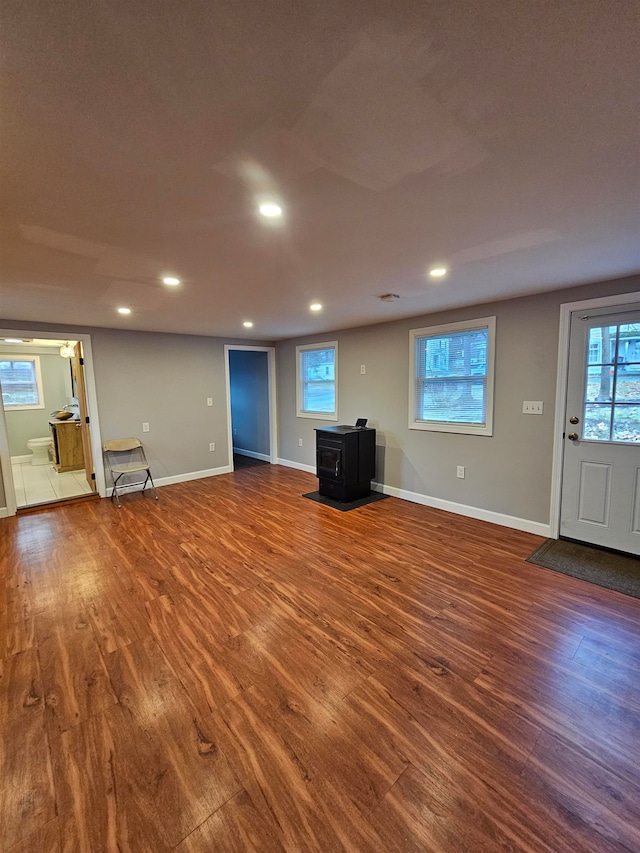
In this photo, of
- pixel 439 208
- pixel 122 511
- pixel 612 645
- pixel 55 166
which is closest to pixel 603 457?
pixel 612 645

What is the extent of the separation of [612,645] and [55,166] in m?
3.52

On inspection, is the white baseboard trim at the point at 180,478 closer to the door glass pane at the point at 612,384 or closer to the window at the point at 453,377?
the window at the point at 453,377

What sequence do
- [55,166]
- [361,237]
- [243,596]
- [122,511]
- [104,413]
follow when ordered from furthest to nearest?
1. [104,413]
2. [122,511]
3. [243,596]
4. [361,237]
5. [55,166]

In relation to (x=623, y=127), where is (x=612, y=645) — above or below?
below

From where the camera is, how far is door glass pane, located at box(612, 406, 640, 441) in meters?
2.89

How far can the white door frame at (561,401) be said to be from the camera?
10.1ft

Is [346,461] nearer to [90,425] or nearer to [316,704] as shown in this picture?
[316,704]

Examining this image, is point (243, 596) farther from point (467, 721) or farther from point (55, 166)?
point (55, 166)

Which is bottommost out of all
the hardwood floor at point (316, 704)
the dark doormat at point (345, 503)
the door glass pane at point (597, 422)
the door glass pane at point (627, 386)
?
the hardwood floor at point (316, 704)

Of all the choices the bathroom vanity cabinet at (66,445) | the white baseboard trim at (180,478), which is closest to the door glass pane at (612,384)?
the white baseboard trim at (180,478)

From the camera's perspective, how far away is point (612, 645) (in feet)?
6.74

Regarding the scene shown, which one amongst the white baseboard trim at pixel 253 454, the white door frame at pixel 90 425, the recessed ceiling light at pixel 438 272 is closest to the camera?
the recessed ceiling light at pixel 438 272

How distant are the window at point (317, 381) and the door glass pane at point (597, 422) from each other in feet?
10.2

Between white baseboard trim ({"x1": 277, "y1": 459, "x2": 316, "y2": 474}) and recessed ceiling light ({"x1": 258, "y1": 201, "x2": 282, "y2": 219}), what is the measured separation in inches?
181
